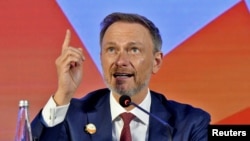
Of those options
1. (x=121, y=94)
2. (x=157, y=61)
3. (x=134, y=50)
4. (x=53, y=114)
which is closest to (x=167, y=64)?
(x=157, y=61)

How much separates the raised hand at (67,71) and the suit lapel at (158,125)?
0.37m

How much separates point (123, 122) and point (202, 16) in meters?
0.69

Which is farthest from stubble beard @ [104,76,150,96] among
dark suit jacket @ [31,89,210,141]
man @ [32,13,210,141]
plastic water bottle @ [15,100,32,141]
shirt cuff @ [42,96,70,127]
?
plastic water bottle @ [15,100,32,141]

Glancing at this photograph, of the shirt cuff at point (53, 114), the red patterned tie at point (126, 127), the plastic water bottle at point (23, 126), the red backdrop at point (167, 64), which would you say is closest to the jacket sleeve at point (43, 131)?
the shirt cuff at point (53, 114)

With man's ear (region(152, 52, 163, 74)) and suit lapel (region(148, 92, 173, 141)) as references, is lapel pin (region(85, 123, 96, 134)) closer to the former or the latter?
suit lapel (region(148, 92, 173, 141))

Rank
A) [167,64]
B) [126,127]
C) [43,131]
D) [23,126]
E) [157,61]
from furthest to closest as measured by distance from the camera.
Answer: [167,64], [157,61], [126,127], [43,131], [23,126]

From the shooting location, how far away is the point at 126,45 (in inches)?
96.2

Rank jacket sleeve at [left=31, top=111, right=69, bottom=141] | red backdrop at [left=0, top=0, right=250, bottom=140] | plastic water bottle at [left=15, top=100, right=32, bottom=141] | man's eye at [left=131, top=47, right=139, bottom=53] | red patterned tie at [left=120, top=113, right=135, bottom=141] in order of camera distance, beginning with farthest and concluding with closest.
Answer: red backdrop at [left=0, top=0, right=250, bottom=140], man's eye at [left=131, top=47, right=139, bottom=53], red patterned tie at [left=120, top=113, right=135, bottom=141], jacket sleeve at [left=31, top=111, right=69, bottom=141], plastic water bottle at [left=15, top=100, right=32, bottom=141]

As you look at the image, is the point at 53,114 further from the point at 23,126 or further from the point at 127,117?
the point at 127,117

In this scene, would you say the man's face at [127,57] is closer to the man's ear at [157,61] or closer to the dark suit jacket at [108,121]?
the man's ear at [157,61]

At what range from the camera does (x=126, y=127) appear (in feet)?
7.78

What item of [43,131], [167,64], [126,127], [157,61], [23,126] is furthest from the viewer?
[167,64]

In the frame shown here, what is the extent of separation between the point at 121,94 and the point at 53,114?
300 millimetres

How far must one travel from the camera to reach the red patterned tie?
92.4 inches
